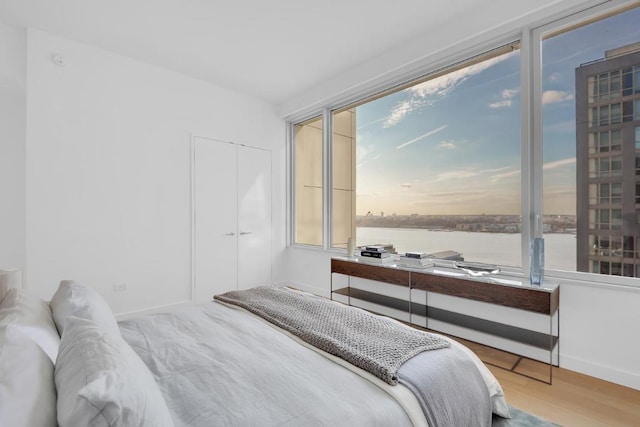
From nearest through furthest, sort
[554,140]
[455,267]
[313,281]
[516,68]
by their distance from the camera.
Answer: [554,140]
[516,68]
[455,267]
[313,281]

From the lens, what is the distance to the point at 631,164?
217cm

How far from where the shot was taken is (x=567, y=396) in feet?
6.62

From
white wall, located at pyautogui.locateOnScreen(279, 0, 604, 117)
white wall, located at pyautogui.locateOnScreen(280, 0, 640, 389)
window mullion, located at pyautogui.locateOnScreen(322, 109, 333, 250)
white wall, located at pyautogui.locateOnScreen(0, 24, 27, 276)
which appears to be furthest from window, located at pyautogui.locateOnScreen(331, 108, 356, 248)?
white wall, located at pyautogui.locateOnScreen(0, 24, 27, 276)

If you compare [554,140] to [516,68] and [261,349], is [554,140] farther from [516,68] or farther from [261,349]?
[261,349]

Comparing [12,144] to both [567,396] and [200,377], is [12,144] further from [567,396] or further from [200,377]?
[567,396]

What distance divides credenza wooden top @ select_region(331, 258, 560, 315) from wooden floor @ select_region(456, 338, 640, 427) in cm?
49

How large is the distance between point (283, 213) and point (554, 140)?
137 inches

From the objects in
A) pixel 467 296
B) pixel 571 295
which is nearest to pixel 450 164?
pixel 467 296

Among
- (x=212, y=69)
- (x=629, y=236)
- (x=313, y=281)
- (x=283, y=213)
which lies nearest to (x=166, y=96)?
(x=212, y=69)

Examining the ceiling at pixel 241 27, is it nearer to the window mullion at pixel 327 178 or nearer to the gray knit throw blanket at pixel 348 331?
the window mullion at pixel 327 178

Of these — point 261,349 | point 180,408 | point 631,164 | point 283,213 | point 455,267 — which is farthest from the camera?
point 283,213

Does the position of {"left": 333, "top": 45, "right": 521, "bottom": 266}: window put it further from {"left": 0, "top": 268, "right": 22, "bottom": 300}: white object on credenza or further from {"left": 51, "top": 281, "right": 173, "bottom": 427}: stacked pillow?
{"left": 0, "top": 268, "right": 22, "bottom": 300}: white object on credenza

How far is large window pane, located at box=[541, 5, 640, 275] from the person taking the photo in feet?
7.19

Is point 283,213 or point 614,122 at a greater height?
point 614,122
